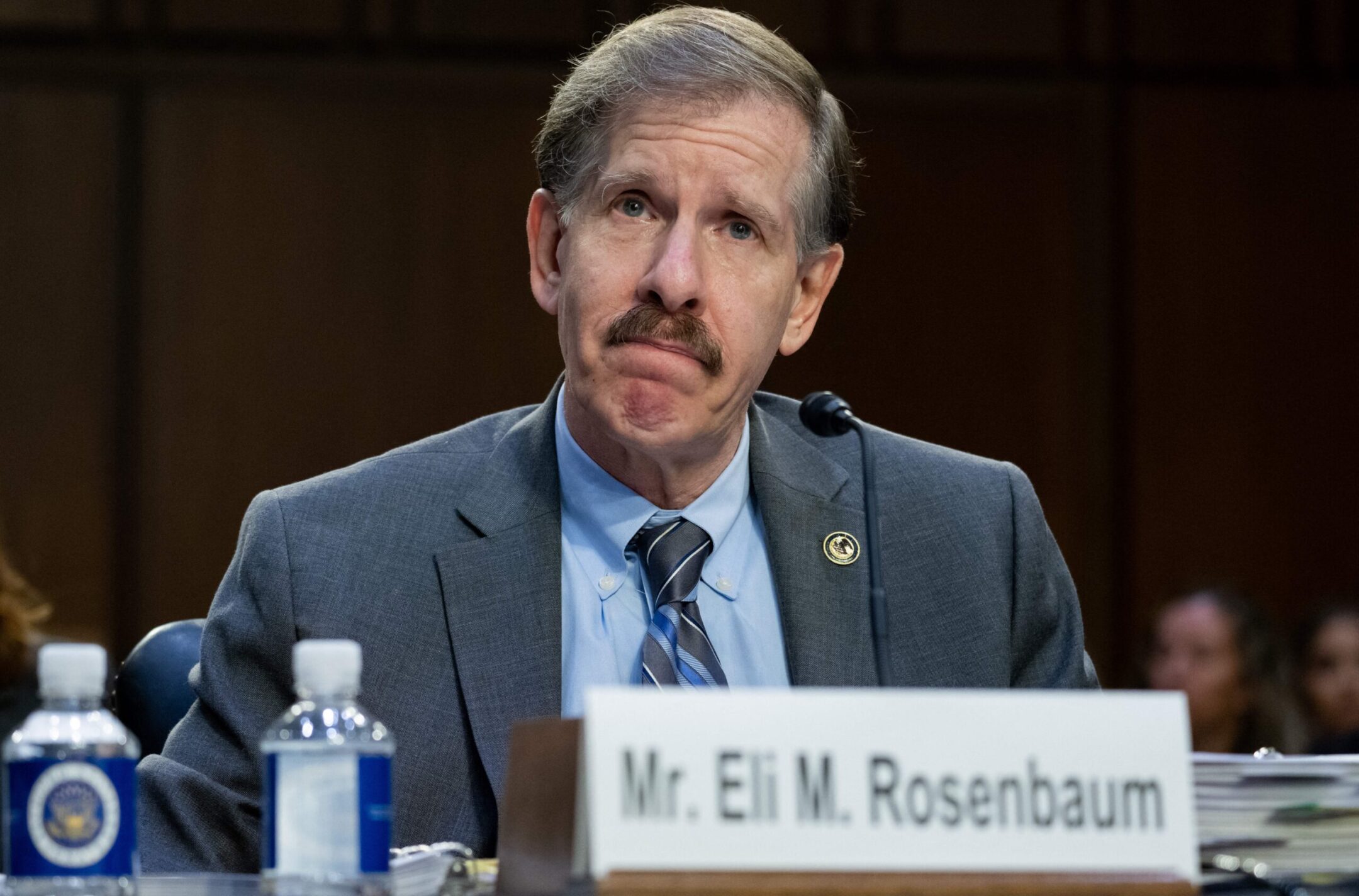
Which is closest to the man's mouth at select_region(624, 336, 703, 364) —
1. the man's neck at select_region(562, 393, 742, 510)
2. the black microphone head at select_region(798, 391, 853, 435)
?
the man's neck at select_region(562, 393, 742, 510)

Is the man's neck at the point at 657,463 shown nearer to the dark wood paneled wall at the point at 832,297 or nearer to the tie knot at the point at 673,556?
the tie knot at the point at 673,556

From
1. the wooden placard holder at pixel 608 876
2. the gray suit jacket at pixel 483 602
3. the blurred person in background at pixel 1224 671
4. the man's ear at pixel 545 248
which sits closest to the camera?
the wooden placard holder at pixel 608 876

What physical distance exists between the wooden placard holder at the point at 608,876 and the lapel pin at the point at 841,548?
87 centimetres

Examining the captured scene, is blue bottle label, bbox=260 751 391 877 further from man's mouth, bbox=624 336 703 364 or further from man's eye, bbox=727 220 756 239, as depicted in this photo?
man's eye, bbox=727 220 756 239

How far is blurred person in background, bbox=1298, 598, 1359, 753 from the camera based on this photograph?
4445 millimetres

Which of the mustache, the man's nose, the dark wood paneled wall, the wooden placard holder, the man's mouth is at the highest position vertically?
the dark wood paneled wall

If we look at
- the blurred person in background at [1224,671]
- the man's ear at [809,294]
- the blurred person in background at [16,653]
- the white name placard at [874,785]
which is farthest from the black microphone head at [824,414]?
the blurred person in background at [1224,671]

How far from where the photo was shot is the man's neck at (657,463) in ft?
6.78

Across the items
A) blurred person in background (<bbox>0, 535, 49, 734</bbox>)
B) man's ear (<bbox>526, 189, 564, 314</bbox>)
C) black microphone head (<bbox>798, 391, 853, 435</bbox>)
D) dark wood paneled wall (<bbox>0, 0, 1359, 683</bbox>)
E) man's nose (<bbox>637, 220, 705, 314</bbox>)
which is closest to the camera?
black microphone head (<bbox>798, 391, 853, 435</bbox>)

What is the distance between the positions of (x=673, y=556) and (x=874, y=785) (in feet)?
3.08

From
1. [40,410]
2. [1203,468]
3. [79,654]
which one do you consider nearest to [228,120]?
[40,410]

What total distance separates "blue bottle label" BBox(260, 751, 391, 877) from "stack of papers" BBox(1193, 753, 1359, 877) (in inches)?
24.9

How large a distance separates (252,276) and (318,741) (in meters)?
3.58

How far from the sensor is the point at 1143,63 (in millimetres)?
4922
